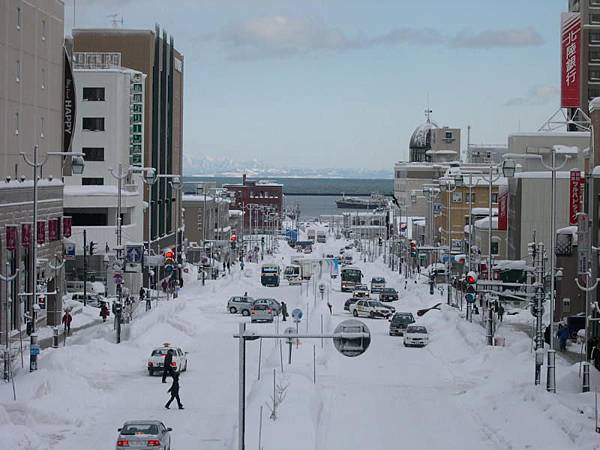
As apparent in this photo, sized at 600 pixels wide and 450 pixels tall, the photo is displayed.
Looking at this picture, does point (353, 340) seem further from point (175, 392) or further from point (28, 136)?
point (28, 136)

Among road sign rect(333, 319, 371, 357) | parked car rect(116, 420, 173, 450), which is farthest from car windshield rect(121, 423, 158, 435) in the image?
road sign rect(333, 319, 371, 357)

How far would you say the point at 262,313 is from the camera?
66062 mm

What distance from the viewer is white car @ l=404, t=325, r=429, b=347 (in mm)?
56125

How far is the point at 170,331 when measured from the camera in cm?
5866

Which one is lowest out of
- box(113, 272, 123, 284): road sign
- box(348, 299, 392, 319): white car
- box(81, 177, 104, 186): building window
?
box(348, 299, 392, 319): white car

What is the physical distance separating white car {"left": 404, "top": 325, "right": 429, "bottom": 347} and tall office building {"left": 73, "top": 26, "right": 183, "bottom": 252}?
42.6 m

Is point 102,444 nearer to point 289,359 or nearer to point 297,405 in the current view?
point 297,405

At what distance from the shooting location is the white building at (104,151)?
8512 cm

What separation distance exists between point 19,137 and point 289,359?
15858 mm

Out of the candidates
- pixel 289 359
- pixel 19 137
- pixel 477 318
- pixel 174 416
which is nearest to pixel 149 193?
pixel 477 318

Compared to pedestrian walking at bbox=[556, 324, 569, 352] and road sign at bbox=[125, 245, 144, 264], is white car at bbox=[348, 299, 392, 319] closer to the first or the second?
road sign at bbox=[125, 245, 144, 264]

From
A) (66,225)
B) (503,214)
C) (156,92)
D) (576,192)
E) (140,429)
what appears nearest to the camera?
(140,429)

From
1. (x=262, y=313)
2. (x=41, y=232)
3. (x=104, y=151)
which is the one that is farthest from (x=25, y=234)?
(x=104, y=151)

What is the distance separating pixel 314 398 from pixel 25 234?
1858 cm
